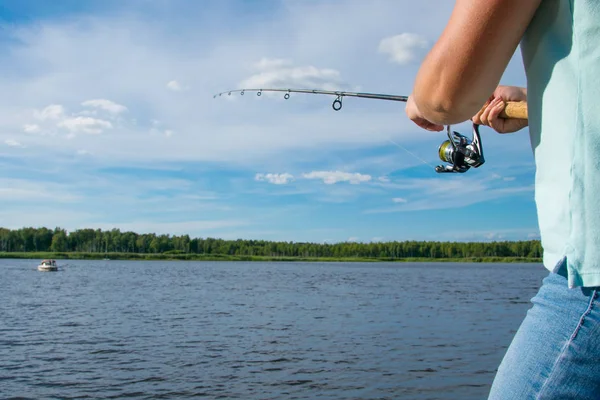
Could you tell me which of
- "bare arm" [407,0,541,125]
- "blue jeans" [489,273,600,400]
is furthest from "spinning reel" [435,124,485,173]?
"blue jeans" [489,273,600,400]

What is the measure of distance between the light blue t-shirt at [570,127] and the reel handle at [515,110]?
52 centimetres

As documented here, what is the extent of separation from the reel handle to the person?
1.49 ft

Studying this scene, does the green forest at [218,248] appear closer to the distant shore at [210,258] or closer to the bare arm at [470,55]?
the distant shore at [210,258]

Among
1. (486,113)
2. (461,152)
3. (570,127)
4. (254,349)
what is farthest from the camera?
(254,349)

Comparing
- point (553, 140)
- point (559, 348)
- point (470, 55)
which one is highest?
point (470, 55)

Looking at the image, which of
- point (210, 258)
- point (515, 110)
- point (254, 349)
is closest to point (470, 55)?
point (515, 110)

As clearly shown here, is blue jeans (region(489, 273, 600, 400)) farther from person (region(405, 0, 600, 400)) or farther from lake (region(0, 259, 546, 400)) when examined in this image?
lake (region(0, 259, 546, 400))

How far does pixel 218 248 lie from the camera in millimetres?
186000

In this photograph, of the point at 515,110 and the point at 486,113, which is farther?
the point at 486,113

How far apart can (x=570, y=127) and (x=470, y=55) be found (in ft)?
0.90

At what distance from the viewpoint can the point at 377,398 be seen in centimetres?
1316

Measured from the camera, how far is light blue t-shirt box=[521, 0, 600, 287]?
1281 mm

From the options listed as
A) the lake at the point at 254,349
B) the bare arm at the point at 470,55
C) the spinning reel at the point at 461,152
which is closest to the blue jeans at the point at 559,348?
the bare arm at the point at 470,55

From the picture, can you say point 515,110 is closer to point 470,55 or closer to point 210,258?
point 470,55
